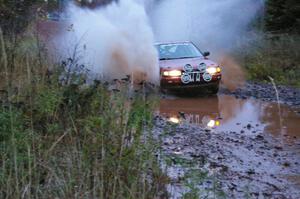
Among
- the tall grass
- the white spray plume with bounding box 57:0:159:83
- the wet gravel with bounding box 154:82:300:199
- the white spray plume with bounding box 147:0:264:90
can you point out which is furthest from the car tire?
the white spray plume with bounding box 147:0:264:90

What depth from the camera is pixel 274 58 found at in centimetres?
2055

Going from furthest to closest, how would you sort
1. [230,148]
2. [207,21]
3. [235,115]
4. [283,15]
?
[207,21], [283,15], [235,115], [230,148]

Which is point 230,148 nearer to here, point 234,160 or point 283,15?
point 234,160

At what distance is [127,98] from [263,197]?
1.70m

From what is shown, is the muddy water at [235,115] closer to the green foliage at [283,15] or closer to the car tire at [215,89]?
the car tire at [215,89]

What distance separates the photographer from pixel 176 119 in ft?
33.1

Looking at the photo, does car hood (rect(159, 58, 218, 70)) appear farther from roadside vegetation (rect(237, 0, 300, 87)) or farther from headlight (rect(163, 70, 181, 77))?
roadside vegetation (rect(237, 0, 300, 87))

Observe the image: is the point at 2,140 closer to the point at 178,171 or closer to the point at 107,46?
the point at 178,171

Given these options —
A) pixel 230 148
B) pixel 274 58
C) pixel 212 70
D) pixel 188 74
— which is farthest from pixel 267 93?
pixel 230 148

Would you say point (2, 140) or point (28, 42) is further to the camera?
point (28, 42)

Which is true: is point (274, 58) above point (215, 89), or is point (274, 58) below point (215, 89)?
above

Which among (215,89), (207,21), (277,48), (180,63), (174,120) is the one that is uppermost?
(207,21)

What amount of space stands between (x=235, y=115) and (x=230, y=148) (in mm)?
3242

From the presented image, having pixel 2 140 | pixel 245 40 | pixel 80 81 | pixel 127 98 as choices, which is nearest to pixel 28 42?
pixel 80 81
